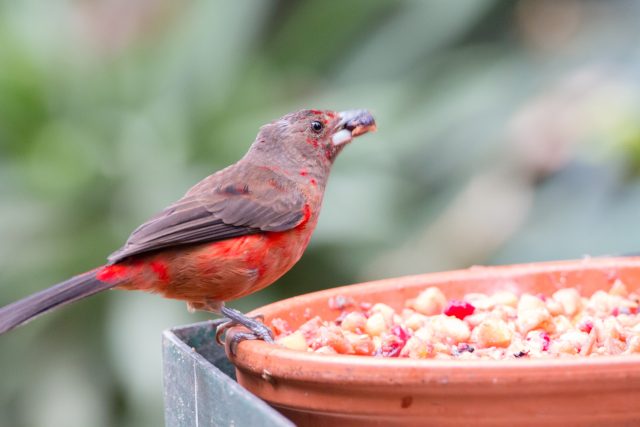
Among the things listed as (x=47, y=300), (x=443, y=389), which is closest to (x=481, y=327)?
(x=443, y=389)

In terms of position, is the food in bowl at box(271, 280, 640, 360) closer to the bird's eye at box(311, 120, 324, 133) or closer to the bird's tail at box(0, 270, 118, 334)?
the bird's tail at box(0, 270, 118, 334)

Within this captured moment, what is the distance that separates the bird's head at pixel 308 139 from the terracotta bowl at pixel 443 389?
131 cm

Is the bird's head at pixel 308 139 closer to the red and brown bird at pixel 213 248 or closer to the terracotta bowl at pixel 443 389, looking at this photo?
the red and brown bird at pixel 213 248

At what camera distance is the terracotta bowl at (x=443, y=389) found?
1.88 metres

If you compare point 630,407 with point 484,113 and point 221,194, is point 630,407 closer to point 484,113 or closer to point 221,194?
point 221,194

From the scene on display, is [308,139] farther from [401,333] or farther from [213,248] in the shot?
[401,333]

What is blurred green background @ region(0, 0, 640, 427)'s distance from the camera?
5367 millimetres

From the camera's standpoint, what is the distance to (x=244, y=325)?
259 cm

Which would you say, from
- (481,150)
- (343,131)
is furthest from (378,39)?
(343,131)

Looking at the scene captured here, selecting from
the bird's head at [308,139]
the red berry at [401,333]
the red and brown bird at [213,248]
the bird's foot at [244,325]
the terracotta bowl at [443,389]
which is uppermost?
the bird's head at [308,139]

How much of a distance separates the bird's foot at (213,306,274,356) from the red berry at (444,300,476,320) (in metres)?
0.48

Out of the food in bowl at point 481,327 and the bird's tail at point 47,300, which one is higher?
the bird's tail at point 47,300

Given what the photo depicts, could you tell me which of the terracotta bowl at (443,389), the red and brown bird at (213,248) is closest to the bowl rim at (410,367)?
the terracotta bowl at (443,389)

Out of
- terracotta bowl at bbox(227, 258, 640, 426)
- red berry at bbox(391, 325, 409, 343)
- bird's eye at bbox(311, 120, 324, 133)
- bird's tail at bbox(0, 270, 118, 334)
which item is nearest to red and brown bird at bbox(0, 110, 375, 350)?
bird's tail at bbox(0, 270, 118, 334)
